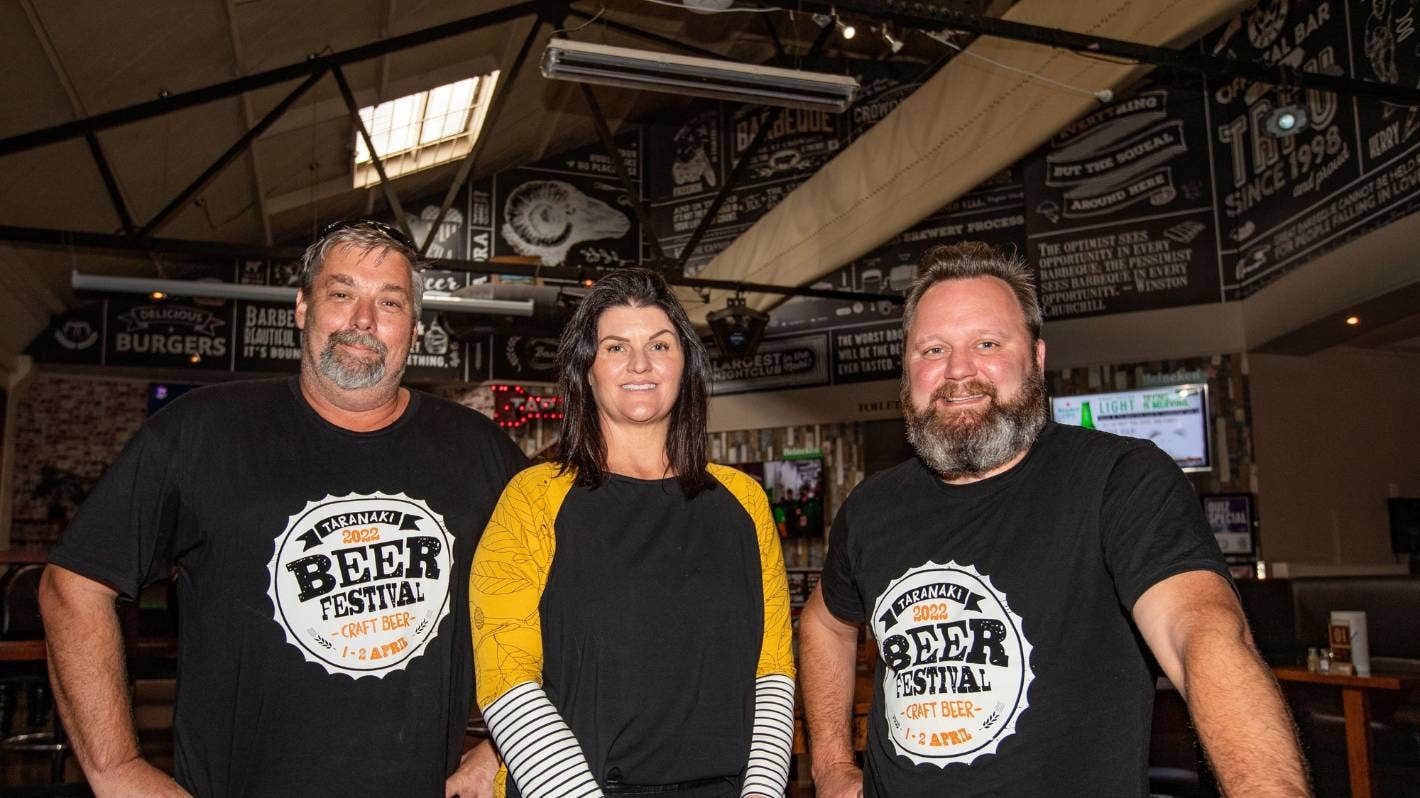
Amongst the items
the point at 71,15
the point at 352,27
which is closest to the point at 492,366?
the point at 352,27

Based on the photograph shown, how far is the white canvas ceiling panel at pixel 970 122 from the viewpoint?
447 cm

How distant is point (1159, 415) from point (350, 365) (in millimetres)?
7423

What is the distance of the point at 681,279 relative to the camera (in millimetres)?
7980

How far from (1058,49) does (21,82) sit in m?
5.11

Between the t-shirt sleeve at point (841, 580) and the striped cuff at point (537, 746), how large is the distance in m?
0.64

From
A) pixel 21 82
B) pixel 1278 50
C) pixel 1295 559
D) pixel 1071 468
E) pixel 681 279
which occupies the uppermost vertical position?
pixel 1278 50

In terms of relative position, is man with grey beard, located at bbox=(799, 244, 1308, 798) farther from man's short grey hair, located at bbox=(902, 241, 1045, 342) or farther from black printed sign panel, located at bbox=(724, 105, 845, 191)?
black printed sign panel, located at bbox=(724, 105, 845, 191)

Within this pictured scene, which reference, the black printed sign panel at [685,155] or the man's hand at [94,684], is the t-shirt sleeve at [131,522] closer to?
the man's hand at [94,684]

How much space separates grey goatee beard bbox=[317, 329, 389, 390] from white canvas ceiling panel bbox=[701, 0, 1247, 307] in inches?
143

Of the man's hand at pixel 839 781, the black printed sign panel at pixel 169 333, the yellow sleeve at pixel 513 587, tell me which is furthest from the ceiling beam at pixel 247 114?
the man's hand at pixel 839 781

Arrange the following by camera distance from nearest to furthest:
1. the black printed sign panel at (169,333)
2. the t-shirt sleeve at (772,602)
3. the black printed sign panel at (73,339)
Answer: the t-shirt sleeve at (772,602)
the black printed sign panel at (73,339)
the black printed sign panel at (169,333)

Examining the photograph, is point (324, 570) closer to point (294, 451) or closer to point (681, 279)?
point (294, 451)

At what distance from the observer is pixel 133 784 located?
169 cm

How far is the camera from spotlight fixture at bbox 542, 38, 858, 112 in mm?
4582
